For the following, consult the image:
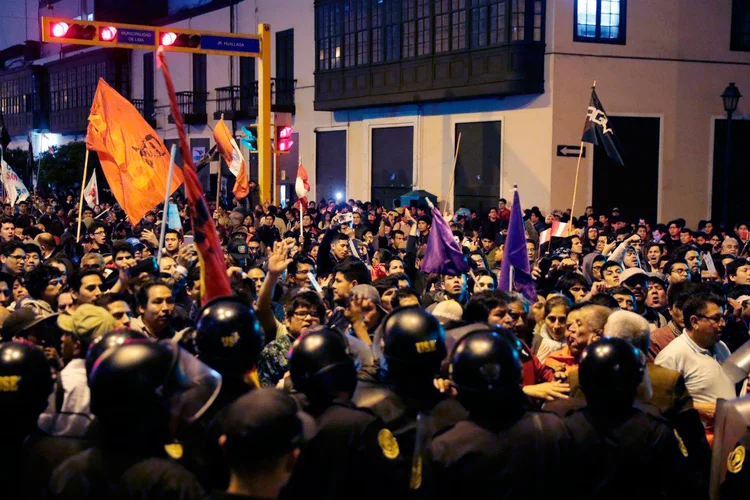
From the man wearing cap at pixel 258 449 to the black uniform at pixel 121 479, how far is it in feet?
0.69

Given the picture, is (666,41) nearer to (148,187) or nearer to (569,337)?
(148,187)

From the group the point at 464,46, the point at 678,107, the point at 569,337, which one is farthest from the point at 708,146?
the point at 569,337

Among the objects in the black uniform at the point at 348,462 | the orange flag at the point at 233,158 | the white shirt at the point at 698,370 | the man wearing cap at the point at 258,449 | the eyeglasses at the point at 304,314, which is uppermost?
the orange flag at the point at 233,158

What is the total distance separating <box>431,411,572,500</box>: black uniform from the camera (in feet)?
11.2

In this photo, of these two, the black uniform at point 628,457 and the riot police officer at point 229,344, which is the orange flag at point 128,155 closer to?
the riot police officer at point 229,344

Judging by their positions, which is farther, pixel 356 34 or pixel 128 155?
pixel 356 34

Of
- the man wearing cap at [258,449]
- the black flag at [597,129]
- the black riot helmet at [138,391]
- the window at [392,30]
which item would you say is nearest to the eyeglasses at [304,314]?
→ the black riot helmet at [138,391]

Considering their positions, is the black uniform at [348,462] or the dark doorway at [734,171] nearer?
the black uniform at [348,462]

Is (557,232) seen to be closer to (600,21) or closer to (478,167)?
(600,21)

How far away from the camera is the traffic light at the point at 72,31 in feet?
58.2

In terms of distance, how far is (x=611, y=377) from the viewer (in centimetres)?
377

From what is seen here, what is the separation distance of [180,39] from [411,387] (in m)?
16.4

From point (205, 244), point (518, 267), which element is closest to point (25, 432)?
point (205, 244)

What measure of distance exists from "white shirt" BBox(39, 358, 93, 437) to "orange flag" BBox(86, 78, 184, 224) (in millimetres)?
7598
